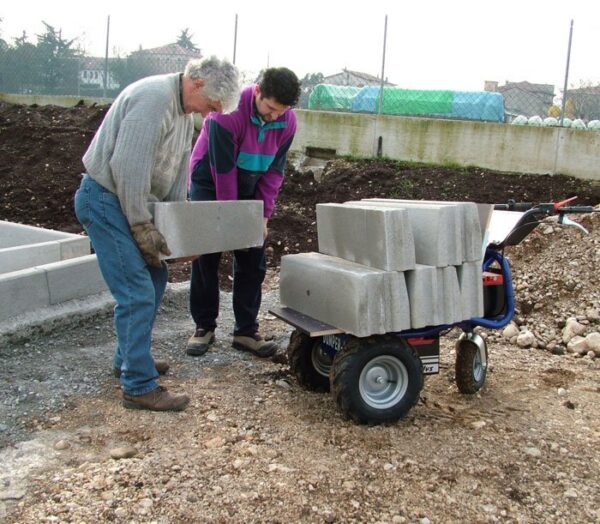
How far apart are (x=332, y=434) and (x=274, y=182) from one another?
5.83 ft

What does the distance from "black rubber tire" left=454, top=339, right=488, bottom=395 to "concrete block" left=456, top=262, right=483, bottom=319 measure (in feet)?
1.26

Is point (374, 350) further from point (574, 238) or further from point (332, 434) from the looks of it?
point (574, 238)

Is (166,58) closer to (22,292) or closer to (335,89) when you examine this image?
(335,89)

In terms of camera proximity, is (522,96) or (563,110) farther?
(522,96)

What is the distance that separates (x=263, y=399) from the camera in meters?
3.79

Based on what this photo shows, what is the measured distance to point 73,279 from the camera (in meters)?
4.75

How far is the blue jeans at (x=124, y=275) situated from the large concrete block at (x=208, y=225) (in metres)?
0.22

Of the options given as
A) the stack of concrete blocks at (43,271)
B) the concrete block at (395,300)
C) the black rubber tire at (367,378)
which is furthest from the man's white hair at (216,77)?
the stack of concrete blocks at (43,271)

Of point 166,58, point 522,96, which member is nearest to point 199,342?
point 522,96

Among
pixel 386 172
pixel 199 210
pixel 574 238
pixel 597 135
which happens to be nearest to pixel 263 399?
pixel 199 210

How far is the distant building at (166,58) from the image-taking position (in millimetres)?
15547

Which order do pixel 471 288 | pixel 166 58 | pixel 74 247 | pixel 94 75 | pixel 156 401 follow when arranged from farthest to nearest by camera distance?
pixel 166 58 → pixel 94 75 → pixel 74 247 → pixel 471 288 → pixel 156 401

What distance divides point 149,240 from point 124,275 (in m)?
0.22

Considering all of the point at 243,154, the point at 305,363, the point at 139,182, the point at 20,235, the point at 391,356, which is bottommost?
the point at 305,363
